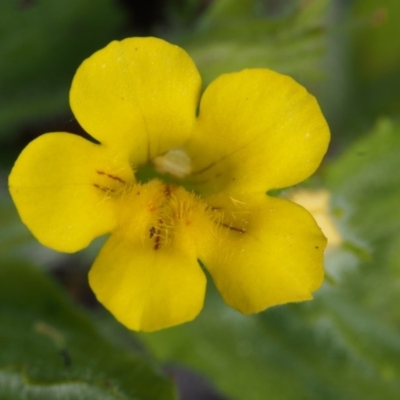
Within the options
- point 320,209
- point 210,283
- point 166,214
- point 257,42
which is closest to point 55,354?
point 210,283

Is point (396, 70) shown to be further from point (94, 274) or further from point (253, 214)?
point (94, 274)

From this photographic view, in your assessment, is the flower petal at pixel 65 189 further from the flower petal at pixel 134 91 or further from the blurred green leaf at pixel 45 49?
the blurred green leaf at pixel 45 49

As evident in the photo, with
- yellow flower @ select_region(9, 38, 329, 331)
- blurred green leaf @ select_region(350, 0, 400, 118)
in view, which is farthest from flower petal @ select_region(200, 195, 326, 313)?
blurred green leaf @ select_region(350, 0, 400, 118)

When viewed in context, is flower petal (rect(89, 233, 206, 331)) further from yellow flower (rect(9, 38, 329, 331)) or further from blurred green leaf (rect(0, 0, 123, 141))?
blurred green leaf (rect(0, 0, 123, 141))

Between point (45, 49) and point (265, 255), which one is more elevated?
point (265, 255)

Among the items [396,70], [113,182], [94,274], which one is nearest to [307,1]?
[396,70]

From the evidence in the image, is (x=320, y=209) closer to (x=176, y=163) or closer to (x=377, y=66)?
(x=176, y=163)

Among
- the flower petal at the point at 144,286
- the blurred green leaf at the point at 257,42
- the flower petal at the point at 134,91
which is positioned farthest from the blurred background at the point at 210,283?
the flower petal at the point at 134,91
